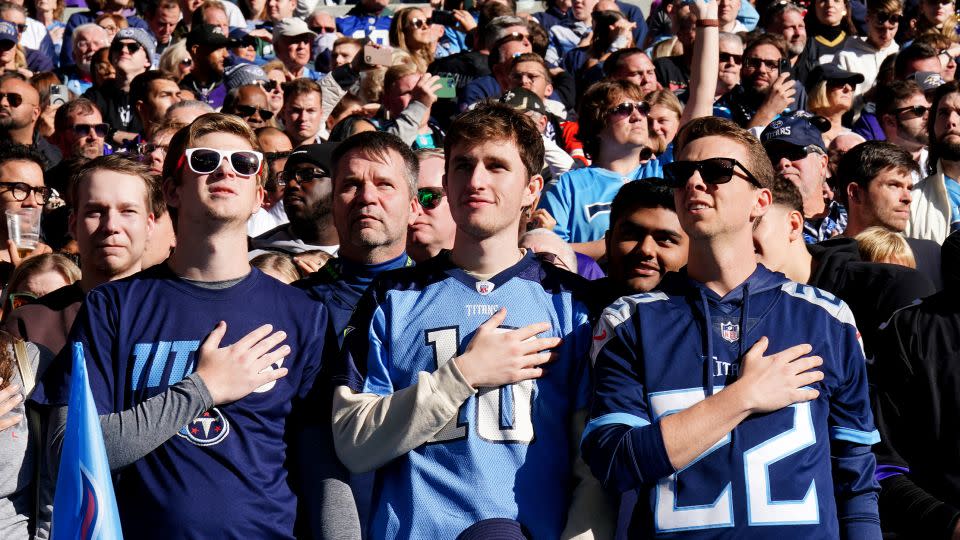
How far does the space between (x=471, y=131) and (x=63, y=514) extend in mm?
1697

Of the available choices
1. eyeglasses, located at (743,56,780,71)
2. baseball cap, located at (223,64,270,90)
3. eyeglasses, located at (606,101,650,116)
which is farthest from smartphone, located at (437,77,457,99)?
eyeglasses, located at (606,101,650,116)

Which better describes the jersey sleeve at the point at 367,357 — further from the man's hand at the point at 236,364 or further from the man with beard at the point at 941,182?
the man with beard at the point at 941,182

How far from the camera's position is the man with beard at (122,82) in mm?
10781

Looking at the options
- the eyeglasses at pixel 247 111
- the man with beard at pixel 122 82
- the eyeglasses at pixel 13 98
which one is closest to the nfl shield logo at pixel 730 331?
the eyeglasses at pixel 247 111

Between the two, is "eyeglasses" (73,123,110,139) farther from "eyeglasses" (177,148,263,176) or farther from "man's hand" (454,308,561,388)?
"man's hand" (454,308,561,388)

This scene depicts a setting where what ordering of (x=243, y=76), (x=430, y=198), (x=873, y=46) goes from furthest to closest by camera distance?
1. (x=873, y=46)
2. (x=243, y=76)
3. (x=430, y=198)

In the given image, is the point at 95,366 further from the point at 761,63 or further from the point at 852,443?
the point at 761,63

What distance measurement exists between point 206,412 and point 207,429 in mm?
51

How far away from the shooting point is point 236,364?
3.79 m

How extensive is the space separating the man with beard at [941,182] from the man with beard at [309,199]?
3.11m

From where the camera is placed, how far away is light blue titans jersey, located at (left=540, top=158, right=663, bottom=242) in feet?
22.2

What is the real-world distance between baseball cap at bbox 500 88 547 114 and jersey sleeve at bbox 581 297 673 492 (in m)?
4.40

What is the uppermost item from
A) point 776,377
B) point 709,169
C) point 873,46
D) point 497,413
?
point 873,46

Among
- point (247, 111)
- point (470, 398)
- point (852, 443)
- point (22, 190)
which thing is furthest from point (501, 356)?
point (247, 111)
